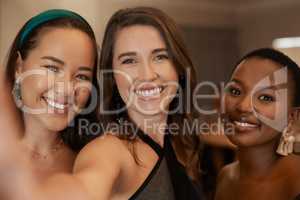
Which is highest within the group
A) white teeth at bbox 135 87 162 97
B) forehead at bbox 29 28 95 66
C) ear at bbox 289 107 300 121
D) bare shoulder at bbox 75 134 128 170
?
forehead at bbox 29 28 95 66

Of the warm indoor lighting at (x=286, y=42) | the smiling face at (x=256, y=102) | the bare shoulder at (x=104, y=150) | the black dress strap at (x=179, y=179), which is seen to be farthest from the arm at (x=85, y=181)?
the warm indoor lighting at (x=286, y=42)

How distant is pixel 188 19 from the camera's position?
650 millimetres

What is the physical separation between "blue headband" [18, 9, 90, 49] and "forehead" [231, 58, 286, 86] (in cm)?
26

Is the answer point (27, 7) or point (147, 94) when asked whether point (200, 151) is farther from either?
point (27, 7)

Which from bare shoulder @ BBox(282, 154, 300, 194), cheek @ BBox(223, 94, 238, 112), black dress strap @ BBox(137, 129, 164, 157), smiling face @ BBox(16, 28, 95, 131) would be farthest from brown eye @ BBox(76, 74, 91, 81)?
bare shoulder @ BBox(282, 154, 300, 194)

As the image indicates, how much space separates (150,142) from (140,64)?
11 centimetres

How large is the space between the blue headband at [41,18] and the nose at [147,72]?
115mm

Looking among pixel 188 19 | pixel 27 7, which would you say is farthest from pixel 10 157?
pixel 188 19

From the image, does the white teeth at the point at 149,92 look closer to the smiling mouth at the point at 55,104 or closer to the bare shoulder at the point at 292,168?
the smiling mouth at the point at 55,104

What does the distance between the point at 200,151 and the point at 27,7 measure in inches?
12.8

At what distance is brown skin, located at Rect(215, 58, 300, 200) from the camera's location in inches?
25.9

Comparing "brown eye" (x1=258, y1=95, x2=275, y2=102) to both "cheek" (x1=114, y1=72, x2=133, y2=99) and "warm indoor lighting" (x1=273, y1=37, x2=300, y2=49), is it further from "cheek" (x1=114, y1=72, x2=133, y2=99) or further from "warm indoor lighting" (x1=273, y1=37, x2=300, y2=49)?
"cheek" (x1=114, y1=72, x2=133, y2=99)

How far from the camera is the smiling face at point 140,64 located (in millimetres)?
594

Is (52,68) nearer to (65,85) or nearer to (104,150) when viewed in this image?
(65,85)
